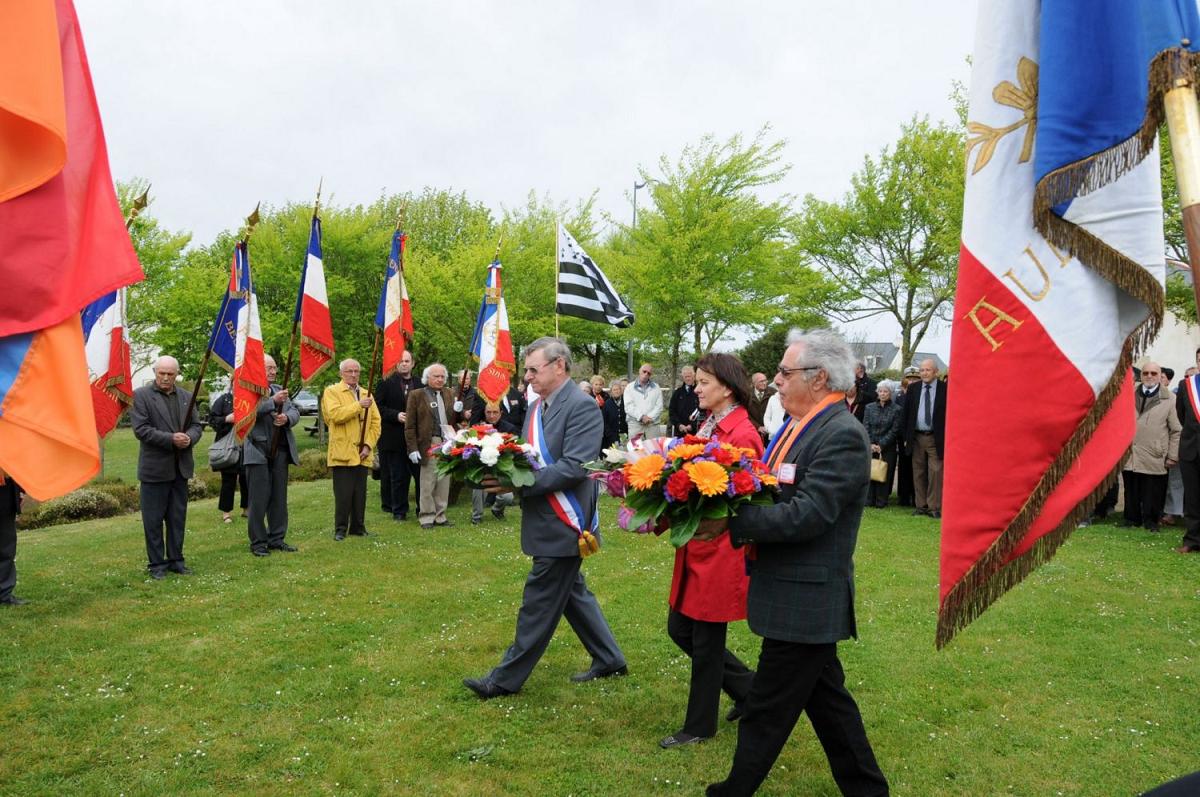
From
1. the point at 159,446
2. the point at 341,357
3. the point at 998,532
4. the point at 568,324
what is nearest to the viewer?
the point at 998,532

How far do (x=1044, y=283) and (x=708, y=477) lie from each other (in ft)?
4.86

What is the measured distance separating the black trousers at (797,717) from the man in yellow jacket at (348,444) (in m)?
8.18

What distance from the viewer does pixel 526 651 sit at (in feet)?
17.6

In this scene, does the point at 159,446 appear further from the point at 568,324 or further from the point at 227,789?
the point at 568,324

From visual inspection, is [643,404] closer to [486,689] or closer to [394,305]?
[394,305]

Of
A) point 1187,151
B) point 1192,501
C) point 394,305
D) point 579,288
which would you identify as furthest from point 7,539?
point 1192,501

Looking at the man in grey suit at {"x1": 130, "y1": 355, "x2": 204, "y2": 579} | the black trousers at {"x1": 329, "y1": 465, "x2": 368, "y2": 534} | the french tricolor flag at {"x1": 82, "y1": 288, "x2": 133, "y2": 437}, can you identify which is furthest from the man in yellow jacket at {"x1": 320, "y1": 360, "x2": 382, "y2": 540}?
the french tricolor flag at {"x1": 82, "y1": 288, "x2": 133, "y2": 437}

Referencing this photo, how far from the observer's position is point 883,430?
13852mm

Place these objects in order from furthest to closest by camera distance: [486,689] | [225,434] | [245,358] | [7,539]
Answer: [225,434] < [245,358] < [7,539] < [486,689]

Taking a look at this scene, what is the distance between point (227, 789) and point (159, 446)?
5.43 metres

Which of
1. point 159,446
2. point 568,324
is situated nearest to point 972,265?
point 159,446

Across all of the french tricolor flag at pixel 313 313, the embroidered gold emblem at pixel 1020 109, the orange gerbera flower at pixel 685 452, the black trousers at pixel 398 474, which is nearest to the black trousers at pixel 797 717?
the orange gerbera flower at pixel 685 452

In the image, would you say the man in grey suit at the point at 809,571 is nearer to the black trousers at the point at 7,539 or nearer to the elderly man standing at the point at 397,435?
the black trousers at the point at 7,539

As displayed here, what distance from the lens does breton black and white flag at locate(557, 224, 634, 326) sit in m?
10.9
